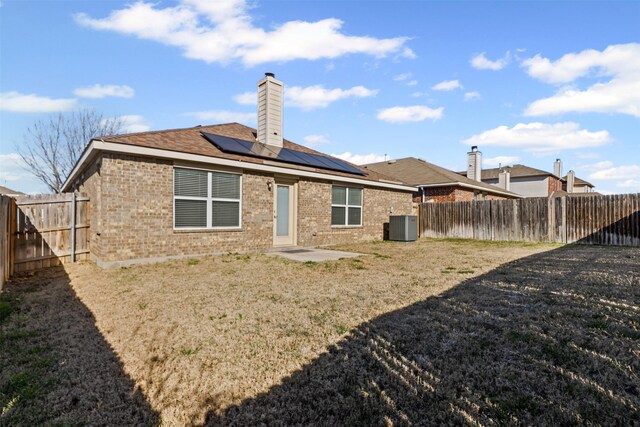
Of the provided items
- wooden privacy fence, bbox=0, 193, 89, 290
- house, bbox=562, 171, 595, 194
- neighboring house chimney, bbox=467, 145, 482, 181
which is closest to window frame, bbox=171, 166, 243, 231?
wooden privacy fence, bbox=0, 193, 89, 290

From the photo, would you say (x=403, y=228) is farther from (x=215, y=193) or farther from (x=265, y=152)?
(x=215, y=193)

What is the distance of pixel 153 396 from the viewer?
94.3 inches

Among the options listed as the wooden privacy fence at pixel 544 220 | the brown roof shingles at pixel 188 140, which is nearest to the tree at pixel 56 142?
the brown roof shingles at pixel 188 140

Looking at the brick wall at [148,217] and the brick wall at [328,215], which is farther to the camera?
the brick wall at [328,215]

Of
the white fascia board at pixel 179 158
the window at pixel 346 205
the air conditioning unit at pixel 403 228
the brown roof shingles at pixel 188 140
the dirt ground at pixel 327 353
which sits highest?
the brown roof shingles at pixel 188 140

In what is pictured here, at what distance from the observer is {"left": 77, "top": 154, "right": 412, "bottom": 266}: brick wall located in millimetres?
7395

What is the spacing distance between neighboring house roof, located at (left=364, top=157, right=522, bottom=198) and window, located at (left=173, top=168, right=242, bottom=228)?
1354 cm

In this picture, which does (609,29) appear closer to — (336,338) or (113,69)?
(336,338)

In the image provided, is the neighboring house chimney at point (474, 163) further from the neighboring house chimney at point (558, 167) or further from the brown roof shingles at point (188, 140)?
the neighboring house chimney at point (558, 167)

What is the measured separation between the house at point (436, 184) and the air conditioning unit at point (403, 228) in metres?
5.71

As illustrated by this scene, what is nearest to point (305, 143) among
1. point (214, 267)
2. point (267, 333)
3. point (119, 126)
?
point (214, 267)

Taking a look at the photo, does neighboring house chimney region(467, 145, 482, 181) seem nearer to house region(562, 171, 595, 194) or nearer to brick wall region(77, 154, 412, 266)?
brick wall region(77, 154, 412, 266)

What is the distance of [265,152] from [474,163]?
19439 mm

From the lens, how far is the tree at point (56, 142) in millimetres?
24922
